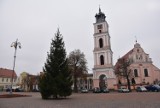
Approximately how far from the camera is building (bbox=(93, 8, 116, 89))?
58112 millimetres

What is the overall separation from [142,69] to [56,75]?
2074 inches

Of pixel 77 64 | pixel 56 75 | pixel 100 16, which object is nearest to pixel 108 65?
pixel 77 64

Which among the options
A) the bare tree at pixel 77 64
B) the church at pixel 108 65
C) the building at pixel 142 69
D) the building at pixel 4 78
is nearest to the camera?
the bare tree at pixel 77 64

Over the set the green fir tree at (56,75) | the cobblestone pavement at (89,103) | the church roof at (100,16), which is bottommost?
the cobblestone pavement at (89,103)

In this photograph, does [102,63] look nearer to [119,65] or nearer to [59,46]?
[119,65]

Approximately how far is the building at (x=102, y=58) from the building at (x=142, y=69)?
36.6ft

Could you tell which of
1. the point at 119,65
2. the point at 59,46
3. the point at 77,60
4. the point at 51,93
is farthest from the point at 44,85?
the point at 119,65

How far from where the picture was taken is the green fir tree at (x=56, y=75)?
77.9 feet

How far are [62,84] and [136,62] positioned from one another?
53136mm

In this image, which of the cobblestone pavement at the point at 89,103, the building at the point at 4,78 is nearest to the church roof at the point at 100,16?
the building at the point at 4,78

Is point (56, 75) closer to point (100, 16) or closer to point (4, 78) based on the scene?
point (100, 16)

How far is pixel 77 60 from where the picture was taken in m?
52.5

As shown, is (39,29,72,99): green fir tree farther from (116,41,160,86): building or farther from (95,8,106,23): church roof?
(116,41,160,86): building

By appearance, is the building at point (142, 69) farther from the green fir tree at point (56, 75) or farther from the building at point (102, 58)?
the green fir tree at point (56, 75)
